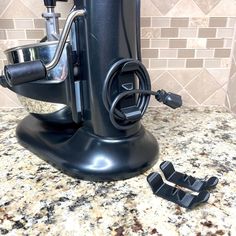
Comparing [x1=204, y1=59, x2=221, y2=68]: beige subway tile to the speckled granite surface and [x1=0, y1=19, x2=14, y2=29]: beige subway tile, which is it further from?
[x1=0, y1=19, x2=14, y2=29]: beige subway tile

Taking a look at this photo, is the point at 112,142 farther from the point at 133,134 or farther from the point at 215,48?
the point at 215,48

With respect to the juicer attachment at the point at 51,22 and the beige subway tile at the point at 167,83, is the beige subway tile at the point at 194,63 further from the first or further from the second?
the juicer attachment at the point at 51,22

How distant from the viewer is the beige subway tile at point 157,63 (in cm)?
73

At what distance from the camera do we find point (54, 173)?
0.46 m

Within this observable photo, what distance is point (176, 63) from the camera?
2.40 feet

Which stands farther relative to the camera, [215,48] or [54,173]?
[215,48]

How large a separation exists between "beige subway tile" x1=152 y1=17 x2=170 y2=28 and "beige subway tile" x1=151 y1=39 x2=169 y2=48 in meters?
0.03

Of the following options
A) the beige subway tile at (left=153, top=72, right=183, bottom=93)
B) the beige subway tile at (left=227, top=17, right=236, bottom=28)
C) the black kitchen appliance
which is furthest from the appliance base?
the beige subway tile at (left=227, top=17, right=236, bottom=28)

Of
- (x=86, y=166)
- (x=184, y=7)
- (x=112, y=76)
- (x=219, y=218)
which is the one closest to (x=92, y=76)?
(x=112, y=76)

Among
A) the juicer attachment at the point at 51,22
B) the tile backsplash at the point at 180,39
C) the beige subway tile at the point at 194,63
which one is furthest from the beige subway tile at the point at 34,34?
the beige subway tile at the point at 194,63

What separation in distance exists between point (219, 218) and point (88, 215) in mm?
169

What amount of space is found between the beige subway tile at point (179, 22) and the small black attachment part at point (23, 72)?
0.43 m

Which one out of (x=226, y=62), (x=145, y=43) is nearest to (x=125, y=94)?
(x=145, y=43)

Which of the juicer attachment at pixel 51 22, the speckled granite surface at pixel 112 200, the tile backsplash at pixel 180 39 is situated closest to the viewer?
the speckled granite surface at pixel 112 200
